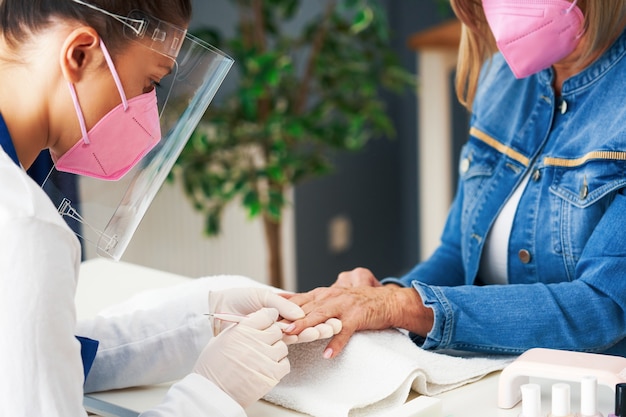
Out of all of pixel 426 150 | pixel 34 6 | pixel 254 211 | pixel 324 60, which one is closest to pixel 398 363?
pixel 34 6

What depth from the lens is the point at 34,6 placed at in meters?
1.01

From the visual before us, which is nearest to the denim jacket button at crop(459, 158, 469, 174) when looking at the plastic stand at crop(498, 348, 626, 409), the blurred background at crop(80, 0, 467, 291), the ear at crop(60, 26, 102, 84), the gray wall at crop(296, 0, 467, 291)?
the plastic stand at crop(498, 348, 626, 409)

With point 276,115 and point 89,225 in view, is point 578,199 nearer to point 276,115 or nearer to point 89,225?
point 89,225

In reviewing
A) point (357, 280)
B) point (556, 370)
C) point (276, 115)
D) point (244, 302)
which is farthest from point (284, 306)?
point (276, 115)

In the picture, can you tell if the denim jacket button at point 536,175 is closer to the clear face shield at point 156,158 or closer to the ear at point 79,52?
the clear face shield at point 156,158

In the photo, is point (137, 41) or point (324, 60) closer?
point (137, 41)

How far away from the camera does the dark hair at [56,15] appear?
1007mm

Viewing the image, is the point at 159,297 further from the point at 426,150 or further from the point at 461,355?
the point at 426,150

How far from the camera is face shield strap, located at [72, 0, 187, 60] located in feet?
3.44

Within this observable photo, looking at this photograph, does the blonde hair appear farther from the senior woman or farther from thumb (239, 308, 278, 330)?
thumb (239, 308, 278, 330)

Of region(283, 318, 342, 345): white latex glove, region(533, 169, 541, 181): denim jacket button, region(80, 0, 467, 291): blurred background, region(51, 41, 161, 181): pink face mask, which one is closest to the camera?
region(51, 41, 161, 181): pink face mask

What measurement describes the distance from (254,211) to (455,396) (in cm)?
172

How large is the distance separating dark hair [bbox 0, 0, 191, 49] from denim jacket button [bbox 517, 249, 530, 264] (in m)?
0.73

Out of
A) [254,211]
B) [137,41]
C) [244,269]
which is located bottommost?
[244,269]
